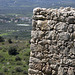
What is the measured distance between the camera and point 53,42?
18.7ft

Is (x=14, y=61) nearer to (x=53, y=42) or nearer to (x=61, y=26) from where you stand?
(x=53, y=42)

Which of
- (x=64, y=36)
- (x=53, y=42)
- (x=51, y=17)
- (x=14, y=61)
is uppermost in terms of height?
(x=51, y=17)

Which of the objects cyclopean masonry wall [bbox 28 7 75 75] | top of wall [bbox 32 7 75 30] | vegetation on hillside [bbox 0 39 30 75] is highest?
top of wall [bbox 32 7 75 30]

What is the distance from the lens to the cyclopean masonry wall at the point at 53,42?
18.1 ft

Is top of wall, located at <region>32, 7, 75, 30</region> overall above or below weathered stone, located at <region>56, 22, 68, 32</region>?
above

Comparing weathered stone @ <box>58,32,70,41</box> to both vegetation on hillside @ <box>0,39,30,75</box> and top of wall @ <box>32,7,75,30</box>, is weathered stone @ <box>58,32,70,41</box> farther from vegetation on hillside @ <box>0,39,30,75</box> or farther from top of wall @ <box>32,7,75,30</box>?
vegetation on hillside @ <box>0,39,30,75</box>

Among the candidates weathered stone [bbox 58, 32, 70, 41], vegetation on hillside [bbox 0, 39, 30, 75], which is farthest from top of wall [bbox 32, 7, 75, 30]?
vegetation on hillside [bbox 0, 39, 30, 75]

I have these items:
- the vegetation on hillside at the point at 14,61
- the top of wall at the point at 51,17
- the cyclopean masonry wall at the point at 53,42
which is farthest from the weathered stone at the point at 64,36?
the vegetation on hillside at the point at 14,61

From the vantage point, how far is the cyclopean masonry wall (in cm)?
552

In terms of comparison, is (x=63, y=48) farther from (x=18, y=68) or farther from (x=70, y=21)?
(x=18, y=68)

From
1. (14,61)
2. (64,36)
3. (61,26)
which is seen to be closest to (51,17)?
(61,26)

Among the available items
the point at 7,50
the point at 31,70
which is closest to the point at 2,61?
the point at 7,50

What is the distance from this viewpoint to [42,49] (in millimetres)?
5855

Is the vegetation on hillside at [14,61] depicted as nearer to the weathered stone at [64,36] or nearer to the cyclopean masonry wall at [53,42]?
the cyclopean masonry wall at [53,42]
